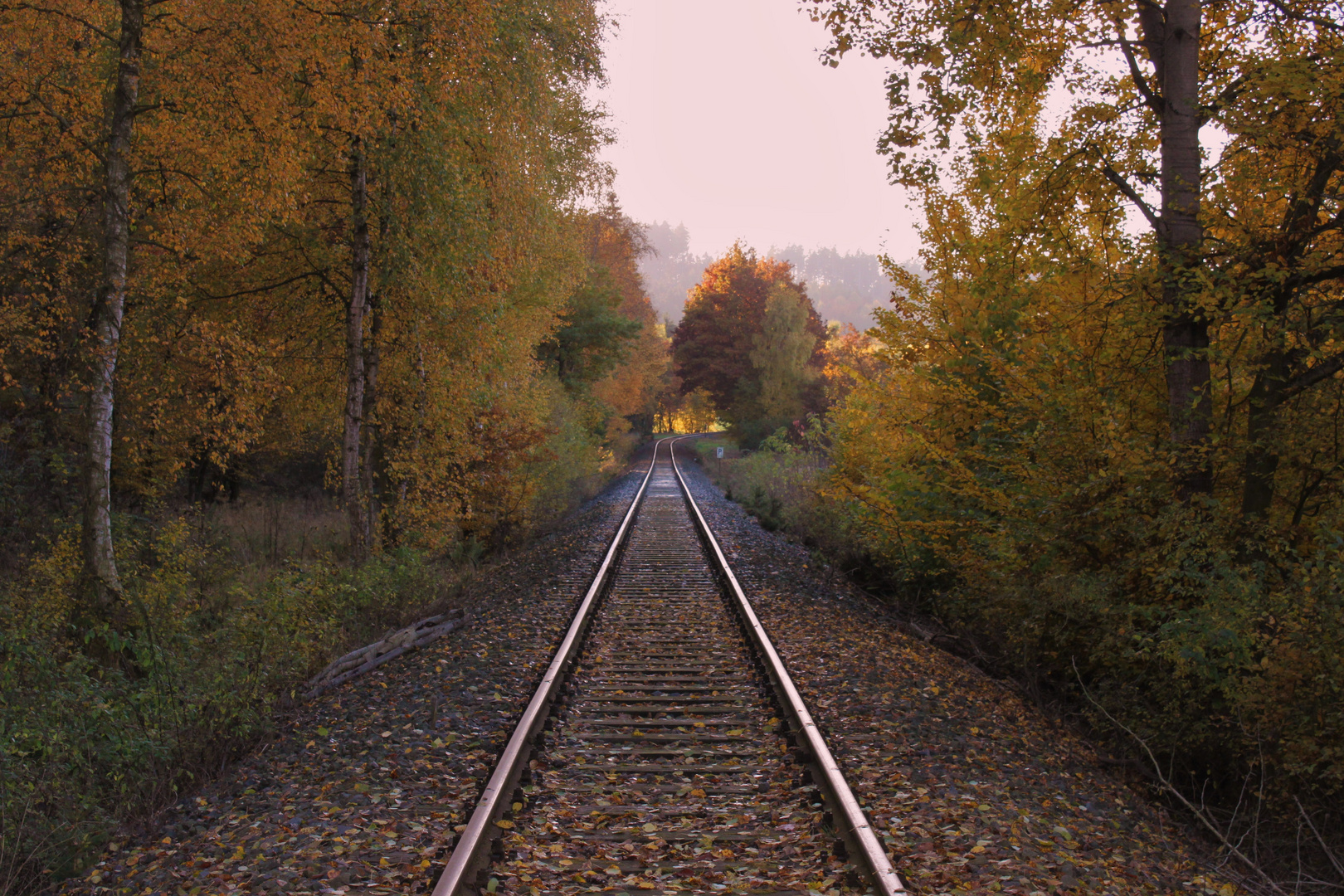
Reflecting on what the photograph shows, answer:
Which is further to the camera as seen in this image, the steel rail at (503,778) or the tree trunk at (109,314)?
the tree trunk at (109,314)

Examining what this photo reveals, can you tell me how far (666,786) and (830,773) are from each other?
3.24 ft

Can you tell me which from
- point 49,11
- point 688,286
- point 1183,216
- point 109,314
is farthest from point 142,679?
point 688,286

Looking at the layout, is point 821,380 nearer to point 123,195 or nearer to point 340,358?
point 340,358

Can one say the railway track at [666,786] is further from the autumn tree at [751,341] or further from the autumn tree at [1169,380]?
the autumn tree at [751,341]

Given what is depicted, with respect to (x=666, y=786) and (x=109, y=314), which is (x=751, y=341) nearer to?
(x=109, y=314)

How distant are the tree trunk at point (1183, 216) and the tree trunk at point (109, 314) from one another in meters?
9.30

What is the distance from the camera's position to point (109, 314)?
7.91m

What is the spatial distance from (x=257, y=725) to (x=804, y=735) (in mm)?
3841

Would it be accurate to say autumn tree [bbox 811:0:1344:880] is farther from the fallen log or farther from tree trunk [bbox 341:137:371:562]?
tree trunk [bbox 341:137:371:562]

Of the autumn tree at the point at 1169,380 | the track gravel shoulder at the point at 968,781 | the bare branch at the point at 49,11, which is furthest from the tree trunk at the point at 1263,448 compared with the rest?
the bare branch at the point at 49,11

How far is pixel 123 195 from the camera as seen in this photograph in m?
8.02

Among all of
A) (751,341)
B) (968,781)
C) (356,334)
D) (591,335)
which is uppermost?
(751,341)

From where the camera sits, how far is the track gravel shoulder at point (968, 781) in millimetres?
3957

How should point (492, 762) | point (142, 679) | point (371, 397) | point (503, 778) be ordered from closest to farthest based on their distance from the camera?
point (503, 778) < point (492, 762) < point (142, 679) < point (371, 397)
